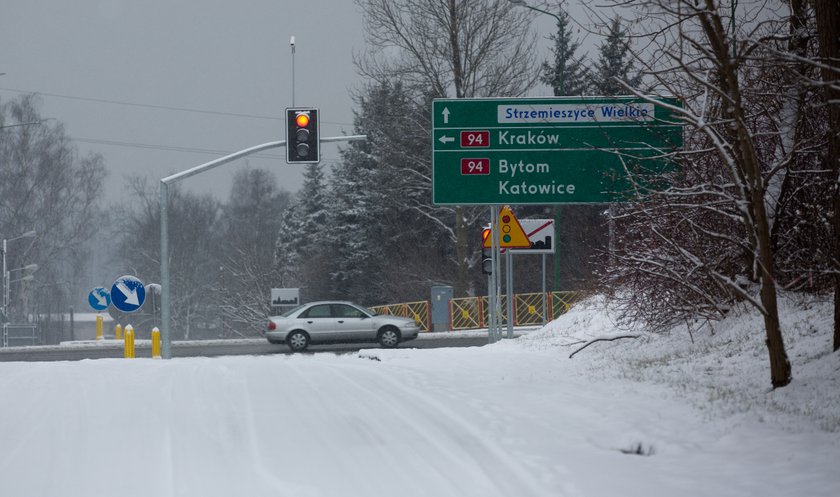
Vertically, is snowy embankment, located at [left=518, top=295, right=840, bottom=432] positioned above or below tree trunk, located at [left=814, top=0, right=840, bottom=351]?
below

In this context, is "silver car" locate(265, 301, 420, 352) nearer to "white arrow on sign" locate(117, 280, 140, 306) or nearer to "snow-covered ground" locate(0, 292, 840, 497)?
"white arrow on sign" locate(117, 280, 140, 306)

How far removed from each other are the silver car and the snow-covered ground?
13.1 metres

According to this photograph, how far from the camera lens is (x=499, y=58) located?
119 feet

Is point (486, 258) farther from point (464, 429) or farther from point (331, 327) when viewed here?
point (464, 429)

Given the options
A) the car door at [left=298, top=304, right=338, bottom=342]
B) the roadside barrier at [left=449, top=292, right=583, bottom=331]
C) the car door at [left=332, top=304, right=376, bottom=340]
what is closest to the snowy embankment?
the car door at [left=332, top=304, right=376, bottom=340]

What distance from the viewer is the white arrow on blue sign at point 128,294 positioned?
77.8 feet

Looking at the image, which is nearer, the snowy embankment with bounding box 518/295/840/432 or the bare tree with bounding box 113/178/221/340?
the snowy embankment with bounding box 518/295/840/432

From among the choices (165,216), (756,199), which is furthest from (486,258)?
(756,199)

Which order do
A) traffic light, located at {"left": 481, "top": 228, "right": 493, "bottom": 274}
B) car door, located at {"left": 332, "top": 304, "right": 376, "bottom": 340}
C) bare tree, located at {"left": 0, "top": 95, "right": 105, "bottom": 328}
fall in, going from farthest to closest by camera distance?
bare tree, located at {"left": 0, "top": 95, "right": 105, "bottom": 328}, car door, located at {"left": 332, "top": 304, "right": 376, "bottom": 340}, traffic light, located at {"left": 481, "top": 228, "right": 493, "bottom": 274}

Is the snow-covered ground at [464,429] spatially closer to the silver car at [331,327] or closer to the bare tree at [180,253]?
the silver car at [331,327]

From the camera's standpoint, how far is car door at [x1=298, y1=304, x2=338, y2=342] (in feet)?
93.1

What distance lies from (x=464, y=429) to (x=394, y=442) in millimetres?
795

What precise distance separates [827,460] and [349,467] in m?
3.31

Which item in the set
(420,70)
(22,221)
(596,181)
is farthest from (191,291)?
(596,181)
